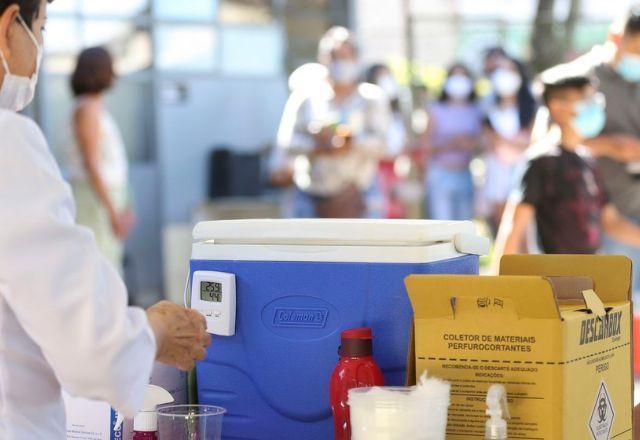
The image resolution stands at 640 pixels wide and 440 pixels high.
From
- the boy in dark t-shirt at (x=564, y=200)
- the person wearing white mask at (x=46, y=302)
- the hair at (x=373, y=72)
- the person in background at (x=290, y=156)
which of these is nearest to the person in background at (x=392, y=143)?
the hair at (x=373, y=72)

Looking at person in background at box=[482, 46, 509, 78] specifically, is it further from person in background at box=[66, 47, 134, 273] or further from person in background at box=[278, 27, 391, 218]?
person in background at box=[66, 47, 134, 273]

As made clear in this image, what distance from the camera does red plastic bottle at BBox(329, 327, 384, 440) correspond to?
2.16 meters

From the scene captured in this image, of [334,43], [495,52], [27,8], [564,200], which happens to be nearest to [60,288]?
[27,8]

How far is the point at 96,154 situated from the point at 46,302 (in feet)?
15.9

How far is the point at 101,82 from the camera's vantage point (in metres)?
6.54

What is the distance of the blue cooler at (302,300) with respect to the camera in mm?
2252

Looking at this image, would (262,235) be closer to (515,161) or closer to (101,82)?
(101,82)

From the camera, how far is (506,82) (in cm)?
883

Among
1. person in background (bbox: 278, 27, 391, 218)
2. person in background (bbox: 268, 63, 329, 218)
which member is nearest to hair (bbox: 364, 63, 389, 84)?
person in background (bbox: 278, 27, 391, 218)

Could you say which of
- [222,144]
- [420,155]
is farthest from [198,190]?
[420,155]

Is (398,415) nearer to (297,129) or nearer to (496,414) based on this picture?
(496,414)

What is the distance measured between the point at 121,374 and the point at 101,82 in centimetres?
490

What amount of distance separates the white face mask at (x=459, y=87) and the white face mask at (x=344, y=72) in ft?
6.69

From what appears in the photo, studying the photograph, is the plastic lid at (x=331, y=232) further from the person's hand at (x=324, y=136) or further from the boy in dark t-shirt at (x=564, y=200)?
the person's hand at (x=324, y=136)
